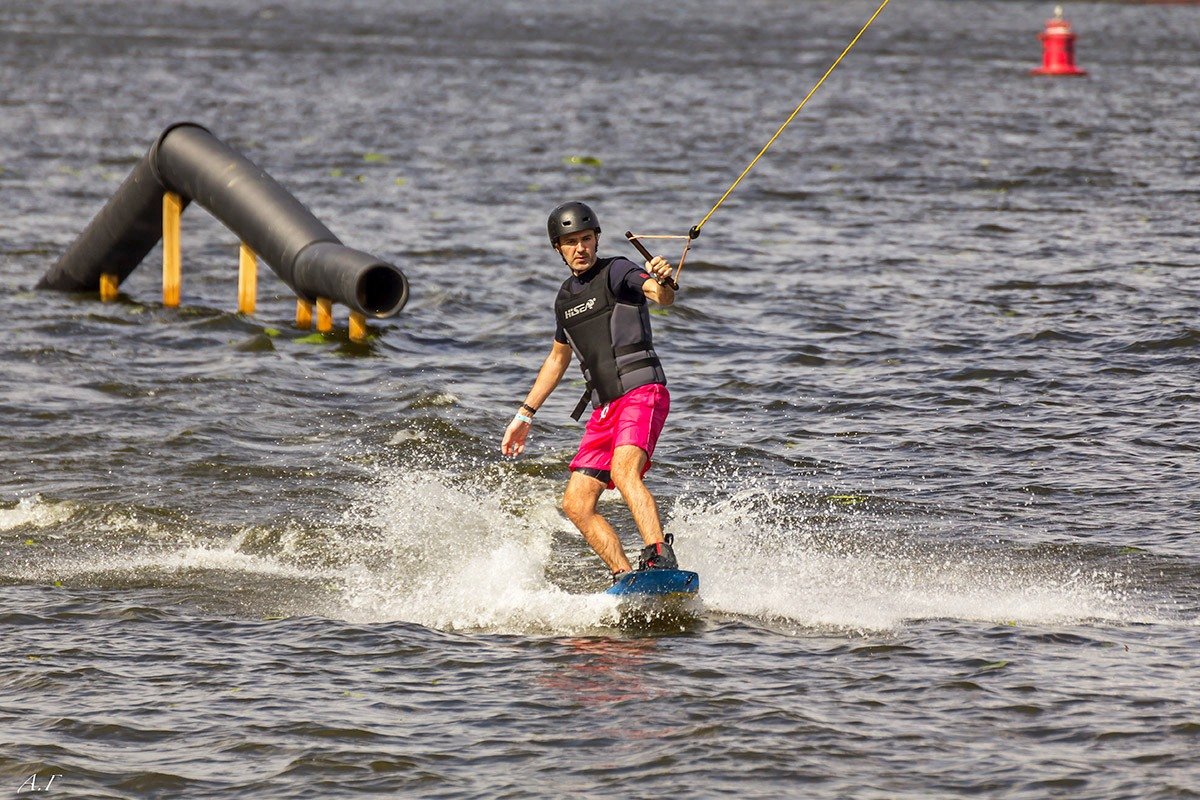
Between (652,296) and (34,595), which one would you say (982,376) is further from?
(34,595)

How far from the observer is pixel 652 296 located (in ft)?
32.8

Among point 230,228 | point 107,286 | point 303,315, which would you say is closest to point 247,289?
point 230,228

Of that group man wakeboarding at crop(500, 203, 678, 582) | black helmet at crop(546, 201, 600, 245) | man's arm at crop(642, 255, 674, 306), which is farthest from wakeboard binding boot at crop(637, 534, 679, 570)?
black helmet at crop(546, 201, 600, 245)

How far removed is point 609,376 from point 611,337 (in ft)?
0.77

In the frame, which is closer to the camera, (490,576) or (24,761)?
(24,761)

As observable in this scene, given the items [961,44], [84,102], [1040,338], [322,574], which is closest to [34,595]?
[322,574]

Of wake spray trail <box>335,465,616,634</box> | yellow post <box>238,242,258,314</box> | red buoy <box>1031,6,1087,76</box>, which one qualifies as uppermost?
red buoy <box>1031,6,1087,76</box>

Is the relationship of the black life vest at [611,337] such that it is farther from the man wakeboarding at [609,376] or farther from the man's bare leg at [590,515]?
the man's bare leg at [590,515]

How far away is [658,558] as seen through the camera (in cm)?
998

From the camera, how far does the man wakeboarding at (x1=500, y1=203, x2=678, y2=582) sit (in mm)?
10312

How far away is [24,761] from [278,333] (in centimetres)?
1070

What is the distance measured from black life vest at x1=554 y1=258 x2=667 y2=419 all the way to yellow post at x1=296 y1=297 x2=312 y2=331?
866cm

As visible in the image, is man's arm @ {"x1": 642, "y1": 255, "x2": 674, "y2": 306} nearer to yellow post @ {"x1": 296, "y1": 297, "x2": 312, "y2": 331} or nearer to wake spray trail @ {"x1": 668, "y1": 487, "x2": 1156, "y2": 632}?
wake spray trail @ {"x1": 668, "y1": 487, "x2": 1156, "y2": 632}

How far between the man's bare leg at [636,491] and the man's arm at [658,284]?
0.93 meters
